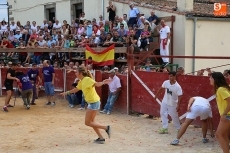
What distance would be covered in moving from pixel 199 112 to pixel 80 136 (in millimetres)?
2841

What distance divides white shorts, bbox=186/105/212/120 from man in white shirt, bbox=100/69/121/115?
4.42 m

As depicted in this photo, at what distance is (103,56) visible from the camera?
15.2 metres

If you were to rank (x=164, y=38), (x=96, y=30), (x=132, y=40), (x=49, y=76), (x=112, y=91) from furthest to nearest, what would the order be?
(x=96, y=30)
(x=164, y=38)
(x=132, y=40)
(x=49, y=76)
(x=112, y=91)

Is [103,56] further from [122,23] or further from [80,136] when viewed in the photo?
[80,136]

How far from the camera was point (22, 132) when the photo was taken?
32.0ft

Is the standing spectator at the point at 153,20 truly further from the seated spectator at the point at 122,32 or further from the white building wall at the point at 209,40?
the white building wall at the point at 209,40

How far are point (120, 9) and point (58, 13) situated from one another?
6.32 m

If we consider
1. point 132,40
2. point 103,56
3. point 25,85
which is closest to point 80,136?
point 25,85

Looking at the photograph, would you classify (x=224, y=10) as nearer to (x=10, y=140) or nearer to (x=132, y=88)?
(x=132, y=88)

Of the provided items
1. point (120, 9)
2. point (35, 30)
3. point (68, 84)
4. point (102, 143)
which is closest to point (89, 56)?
point (68, 84)

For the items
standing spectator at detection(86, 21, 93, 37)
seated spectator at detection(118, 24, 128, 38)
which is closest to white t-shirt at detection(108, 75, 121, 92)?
seated spectator at detection(118, 24, 128, 38)

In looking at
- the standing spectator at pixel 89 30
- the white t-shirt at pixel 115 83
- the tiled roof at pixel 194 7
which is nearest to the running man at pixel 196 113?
the white t-shirt at pixel 115 83

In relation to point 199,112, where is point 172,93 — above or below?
above

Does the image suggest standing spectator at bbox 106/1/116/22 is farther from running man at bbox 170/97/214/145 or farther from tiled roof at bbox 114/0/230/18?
running man at bbox 170/97/214/145
